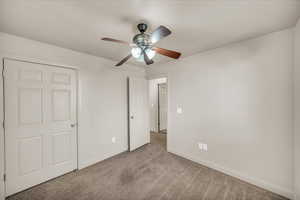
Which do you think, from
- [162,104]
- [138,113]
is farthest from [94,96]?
[162,104]

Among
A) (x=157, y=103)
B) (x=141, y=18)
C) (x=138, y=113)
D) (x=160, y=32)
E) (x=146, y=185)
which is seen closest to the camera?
(x=160, y=32)

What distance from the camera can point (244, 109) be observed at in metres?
2.13

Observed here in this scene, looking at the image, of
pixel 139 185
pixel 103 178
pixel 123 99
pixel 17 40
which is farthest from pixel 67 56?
pixel 139 185

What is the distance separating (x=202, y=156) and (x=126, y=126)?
6.32 feet

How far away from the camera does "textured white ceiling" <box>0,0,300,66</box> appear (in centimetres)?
133

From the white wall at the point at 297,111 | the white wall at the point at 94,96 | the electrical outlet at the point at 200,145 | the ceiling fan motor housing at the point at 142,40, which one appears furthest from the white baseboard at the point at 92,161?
the white wall at the point at 297,111

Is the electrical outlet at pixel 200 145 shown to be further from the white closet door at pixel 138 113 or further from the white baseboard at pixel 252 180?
the white closet door at pixel 138 113

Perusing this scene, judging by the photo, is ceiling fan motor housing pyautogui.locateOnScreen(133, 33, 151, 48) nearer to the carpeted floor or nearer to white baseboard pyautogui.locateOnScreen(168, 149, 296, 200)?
the carpeted floor

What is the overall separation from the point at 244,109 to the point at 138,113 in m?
2.41

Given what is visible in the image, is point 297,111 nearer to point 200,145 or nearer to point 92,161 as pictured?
point 200,145

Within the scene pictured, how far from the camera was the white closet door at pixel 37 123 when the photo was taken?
187cm

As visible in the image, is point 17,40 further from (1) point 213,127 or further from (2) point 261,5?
(1) point 213,127

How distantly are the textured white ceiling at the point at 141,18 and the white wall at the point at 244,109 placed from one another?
36cm

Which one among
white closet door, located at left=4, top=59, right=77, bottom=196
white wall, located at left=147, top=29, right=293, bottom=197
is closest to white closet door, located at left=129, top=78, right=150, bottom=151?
white wall, located at left=147, top=29, right=293, bottom=197
